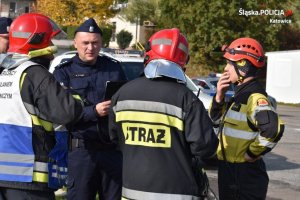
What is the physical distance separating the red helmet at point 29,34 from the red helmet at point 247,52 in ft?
4.45

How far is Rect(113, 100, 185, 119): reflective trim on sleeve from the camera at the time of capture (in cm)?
371

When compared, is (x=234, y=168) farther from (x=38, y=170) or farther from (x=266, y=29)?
(x=266, y=29)

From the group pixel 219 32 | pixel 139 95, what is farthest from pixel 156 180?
pixel 219 32

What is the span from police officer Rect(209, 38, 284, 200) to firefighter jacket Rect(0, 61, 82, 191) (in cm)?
121

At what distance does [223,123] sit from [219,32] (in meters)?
34.4

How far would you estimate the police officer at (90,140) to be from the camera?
5.04m

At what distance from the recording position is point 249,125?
4.55 m

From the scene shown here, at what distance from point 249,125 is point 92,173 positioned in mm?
1359

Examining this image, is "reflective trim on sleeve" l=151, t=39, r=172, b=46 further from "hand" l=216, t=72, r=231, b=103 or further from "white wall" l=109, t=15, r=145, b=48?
"white wall" l=109, t=15, r=145, b=48

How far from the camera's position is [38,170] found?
13.4ft

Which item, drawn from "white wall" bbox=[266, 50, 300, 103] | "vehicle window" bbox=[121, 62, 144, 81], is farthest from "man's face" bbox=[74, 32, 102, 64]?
"white wall" bbox=[266, 50, 300, 103]

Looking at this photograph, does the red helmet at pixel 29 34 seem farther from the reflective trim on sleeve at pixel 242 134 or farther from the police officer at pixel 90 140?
the reflective trim on sleeve at pixel 242 134

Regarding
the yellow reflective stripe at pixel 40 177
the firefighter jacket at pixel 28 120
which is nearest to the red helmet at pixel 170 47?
the firefighter jacket at pixel 28 120

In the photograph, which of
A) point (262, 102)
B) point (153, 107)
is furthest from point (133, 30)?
point (153, 107)
